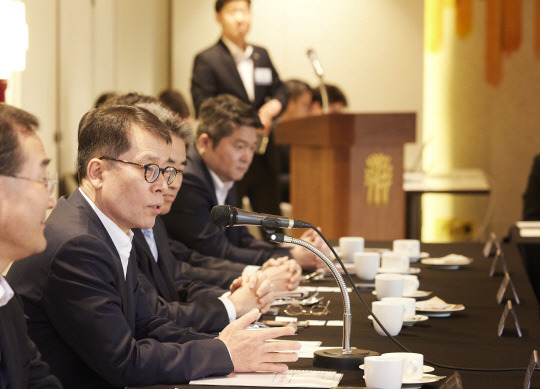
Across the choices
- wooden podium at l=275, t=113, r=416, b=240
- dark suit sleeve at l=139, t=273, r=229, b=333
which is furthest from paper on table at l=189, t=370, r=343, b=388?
wooden podium at l=275, t=113, r=416, b=240

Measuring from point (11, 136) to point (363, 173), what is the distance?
146 inches

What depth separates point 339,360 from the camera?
1.97 m

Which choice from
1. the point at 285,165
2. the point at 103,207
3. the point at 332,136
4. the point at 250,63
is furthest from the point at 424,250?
the point at 285,165

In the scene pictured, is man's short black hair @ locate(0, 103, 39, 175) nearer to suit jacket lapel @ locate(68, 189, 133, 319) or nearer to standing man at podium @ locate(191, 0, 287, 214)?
suit jacket lapel @ locate(68, 189, 133, 319)

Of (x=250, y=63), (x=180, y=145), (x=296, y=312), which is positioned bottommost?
(x=296, y=312)

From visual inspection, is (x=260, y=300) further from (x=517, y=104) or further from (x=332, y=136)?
(x=517, y=104)

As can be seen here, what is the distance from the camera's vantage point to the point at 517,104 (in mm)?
8062

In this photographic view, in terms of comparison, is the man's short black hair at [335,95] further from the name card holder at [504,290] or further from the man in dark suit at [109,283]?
the man in dark suit at [109,283]

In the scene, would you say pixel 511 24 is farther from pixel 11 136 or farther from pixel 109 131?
pixel 11 136

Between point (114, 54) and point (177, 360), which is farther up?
point (114, 54)

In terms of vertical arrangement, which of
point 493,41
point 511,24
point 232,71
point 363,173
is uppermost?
point 511,24

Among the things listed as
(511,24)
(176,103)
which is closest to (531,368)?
(176,103)

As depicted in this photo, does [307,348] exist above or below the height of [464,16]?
below

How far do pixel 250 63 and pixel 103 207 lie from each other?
14.6 ft
